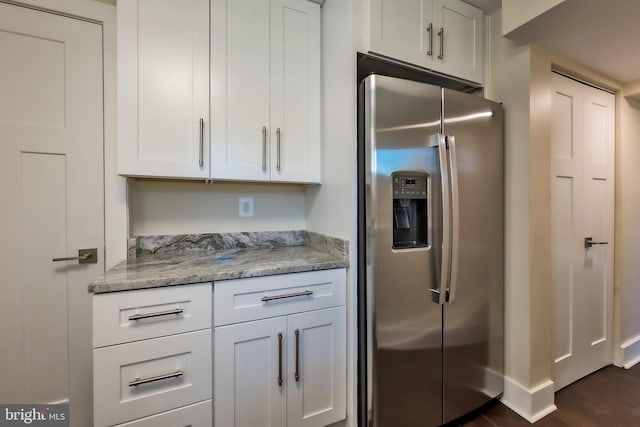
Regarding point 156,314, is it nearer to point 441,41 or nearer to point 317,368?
point 317,368

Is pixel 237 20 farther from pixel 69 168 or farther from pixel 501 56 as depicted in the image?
pixel 501 56

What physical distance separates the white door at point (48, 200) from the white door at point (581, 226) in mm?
2689

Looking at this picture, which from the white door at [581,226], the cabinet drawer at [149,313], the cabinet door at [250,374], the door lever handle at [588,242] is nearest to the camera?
the cabinet drawer at [149,313]

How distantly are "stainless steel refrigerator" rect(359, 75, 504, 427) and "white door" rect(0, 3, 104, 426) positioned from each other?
1433mm

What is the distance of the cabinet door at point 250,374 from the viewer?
1075 mm

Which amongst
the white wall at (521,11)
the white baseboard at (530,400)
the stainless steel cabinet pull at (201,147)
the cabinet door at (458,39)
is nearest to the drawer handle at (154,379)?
the stainless steel cabinet pull at (201,147)

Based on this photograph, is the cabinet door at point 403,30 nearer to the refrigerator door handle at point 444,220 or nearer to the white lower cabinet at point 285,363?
the refrigerator door handle at point 444,220

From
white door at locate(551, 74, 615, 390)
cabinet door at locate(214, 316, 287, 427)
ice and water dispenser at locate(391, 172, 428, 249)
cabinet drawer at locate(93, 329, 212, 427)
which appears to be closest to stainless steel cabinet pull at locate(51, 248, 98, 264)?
cabinet drawer at locate(93, 329, 212, 427)

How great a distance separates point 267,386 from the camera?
1.15 metres

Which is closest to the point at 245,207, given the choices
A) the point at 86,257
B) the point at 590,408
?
the point at 86,257

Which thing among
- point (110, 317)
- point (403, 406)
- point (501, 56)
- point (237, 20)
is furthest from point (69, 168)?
point (501, 56)

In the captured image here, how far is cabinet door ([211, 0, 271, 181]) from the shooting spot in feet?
4.40

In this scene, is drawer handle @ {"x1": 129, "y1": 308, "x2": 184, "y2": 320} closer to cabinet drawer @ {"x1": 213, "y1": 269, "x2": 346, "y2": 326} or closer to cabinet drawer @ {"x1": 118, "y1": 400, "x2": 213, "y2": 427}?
cabinet drawer @ {"x1": 213, "y1": 269, "x2": 346, "y2": 326}

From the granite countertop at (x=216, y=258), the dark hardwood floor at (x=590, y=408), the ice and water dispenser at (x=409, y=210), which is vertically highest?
the ice and water dispenser at (x=409, y=210)
